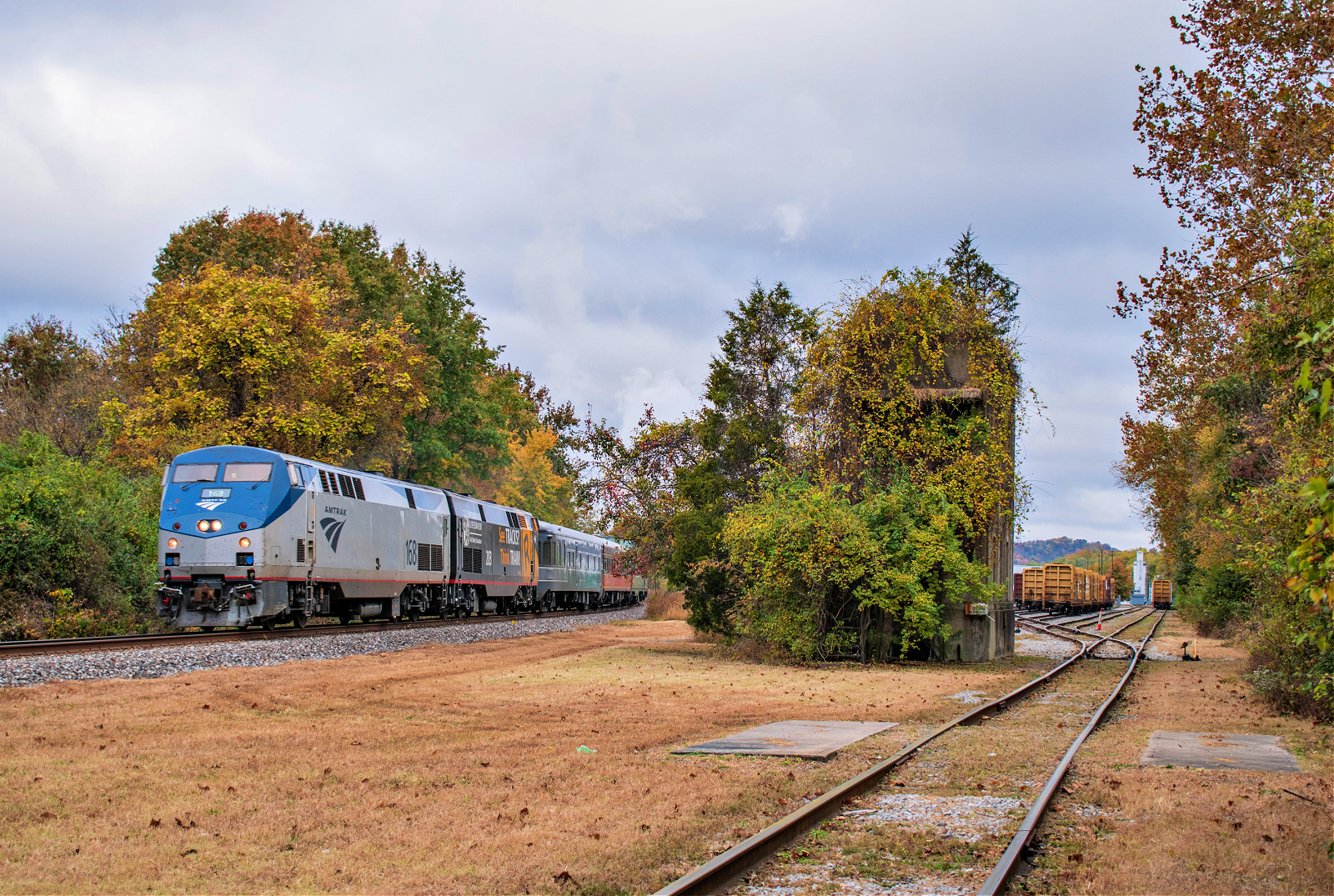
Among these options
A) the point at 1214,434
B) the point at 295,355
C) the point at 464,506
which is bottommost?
the point at 464,506

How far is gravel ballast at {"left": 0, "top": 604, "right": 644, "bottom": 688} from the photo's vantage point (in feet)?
49.1

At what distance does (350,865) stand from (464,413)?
47.0m

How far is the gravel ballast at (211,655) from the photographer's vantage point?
15.0 metres

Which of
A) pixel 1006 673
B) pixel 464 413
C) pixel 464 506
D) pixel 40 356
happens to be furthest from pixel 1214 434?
pixel 40 356

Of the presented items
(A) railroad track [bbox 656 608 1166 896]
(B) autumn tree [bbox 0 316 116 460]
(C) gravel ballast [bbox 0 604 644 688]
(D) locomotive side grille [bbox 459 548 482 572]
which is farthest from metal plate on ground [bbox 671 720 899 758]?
(B) autumn tree [bbox 0 316 116 460]

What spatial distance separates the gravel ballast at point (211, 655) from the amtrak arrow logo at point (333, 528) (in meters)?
2.45

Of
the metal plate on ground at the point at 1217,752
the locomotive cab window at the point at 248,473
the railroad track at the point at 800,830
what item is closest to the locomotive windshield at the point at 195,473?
the locomotive cab window at the point at 248,473

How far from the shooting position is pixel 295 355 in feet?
115

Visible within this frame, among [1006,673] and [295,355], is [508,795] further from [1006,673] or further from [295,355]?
[295,355]

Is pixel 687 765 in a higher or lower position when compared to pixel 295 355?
lower

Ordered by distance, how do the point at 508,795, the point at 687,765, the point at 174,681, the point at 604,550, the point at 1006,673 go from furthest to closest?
the point at 604,550
the point at 1006,673
the point at 174,681
the point at 687,765
the point at 508,795

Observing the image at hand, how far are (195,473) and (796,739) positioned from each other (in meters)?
17.2

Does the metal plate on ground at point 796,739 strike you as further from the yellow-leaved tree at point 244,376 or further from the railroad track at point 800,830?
the yellow-leaved tree at point 244,376

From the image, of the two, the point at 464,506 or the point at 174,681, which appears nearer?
the point at 174,681
